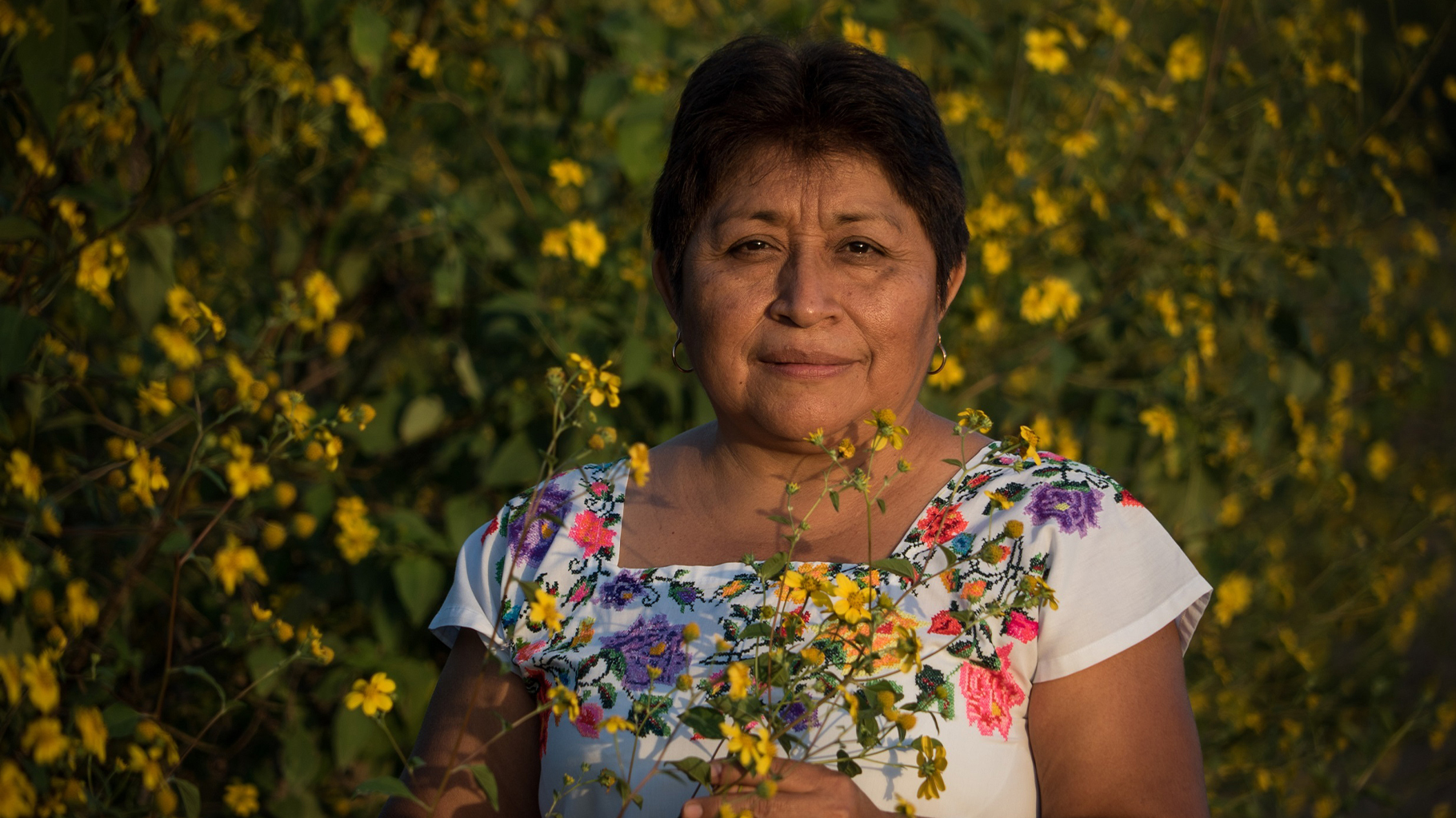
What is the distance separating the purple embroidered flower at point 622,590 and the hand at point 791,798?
41 cm

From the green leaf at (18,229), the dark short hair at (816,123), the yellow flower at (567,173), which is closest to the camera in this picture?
the dark short hair at (816,123)

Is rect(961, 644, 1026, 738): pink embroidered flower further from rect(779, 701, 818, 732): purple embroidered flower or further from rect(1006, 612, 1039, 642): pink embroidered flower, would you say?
rect(779, 701, 818, 732): purple embroidered flower

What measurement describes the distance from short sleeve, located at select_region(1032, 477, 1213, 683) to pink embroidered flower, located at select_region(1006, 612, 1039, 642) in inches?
0.4

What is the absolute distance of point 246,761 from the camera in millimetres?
2811

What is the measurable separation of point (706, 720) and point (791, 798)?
16 centimetres

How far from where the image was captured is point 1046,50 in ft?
10.5

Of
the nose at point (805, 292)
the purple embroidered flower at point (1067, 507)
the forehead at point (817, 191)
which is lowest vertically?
the purple embroidered flower at point (1067, 507)

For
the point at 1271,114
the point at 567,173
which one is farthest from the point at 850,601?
the point at 1271,114

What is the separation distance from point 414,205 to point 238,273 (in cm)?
59

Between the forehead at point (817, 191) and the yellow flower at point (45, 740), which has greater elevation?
the forehead at point (817, 191)

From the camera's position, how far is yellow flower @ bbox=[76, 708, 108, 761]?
1.42 meters

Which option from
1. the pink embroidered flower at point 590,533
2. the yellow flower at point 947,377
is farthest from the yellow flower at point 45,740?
the yellow flower at point 947,377

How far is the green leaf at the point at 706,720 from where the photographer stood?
120cm

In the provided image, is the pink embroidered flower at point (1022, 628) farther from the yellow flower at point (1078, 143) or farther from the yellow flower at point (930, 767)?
the yellow flower at point (1078, 143)
